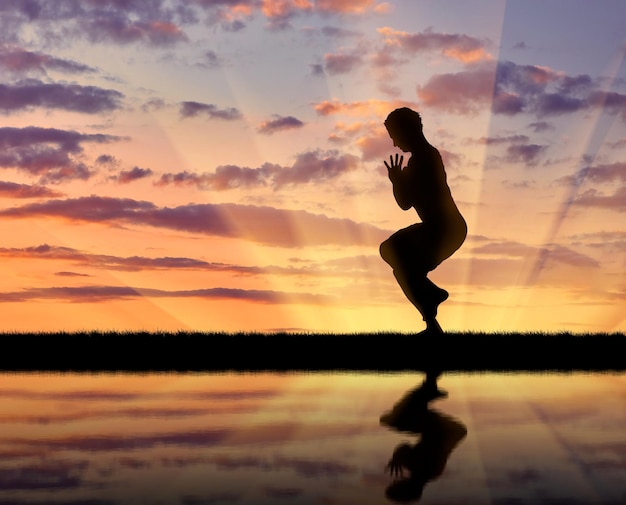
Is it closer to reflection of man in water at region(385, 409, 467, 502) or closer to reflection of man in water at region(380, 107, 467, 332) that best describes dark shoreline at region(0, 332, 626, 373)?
reflection of man in water at region(380, 107, 467, 332)

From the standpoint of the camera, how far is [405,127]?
16.8 metres

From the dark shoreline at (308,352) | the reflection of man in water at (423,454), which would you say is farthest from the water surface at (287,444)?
the dark shoreline at (308,352)

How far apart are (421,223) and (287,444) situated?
36.1 feet

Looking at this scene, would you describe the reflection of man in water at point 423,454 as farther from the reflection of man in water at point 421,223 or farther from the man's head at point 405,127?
the man's head at point 405,127

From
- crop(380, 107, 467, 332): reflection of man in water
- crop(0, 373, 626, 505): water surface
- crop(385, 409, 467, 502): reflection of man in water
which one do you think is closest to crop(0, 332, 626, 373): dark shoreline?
crop(380, 107, 467, 332): reflection of man in water

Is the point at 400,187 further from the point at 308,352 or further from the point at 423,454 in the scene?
the point at 423,454

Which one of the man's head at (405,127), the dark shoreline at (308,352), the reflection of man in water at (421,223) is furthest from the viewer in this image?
the man's head at (405,127)

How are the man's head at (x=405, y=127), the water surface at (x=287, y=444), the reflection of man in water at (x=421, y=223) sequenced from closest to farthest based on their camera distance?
the water surface at (x=287, y=444), the reflection of man in water at (x=421, y=223), the man's head at (x=405, y=127)

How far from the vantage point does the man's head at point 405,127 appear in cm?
1681

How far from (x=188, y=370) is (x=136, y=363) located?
58.6 inches

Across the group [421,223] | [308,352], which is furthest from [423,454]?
[421,223]

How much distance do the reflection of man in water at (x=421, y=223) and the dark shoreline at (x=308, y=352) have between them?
2.96 feet

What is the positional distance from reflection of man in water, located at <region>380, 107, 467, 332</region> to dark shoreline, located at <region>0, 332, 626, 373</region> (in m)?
0.90

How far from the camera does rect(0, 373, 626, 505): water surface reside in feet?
15.3
